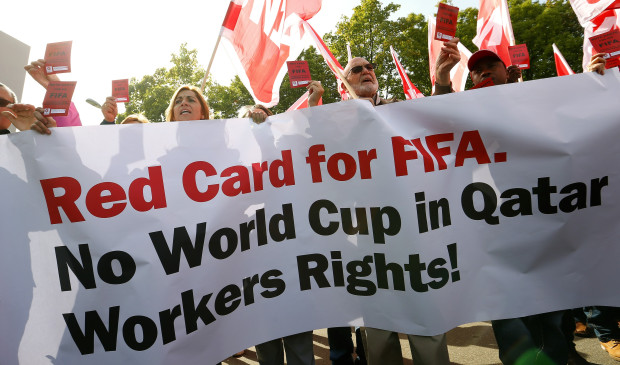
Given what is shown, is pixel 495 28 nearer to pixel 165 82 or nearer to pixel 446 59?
pixel 446 59

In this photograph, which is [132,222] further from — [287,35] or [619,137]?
[619,137]

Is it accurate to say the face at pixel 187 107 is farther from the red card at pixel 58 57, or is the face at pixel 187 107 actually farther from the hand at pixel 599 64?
the hand at pixel 599 64

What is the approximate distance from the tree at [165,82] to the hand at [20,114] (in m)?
23.7

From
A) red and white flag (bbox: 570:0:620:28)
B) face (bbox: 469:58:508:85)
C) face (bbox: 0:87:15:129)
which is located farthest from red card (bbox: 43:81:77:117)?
red and white flag (bbox: 570:0:620:28)

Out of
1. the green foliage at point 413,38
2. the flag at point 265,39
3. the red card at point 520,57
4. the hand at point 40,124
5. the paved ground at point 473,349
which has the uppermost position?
the green foliage at point 413,38

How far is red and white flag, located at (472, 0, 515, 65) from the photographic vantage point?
528cm

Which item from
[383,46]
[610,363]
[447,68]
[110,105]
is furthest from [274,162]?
[383,46]

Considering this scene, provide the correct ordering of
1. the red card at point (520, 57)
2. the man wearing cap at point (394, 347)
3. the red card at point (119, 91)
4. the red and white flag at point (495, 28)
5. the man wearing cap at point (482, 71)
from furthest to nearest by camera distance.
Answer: the red and white flag at point (495, 28) → the red card at point (520, 57) → the red card at point (119, 91) → the man wearing cap at point (482, 71) → the man wearing cap at point (394, 347)

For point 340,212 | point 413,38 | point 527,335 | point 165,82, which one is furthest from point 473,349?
point 165,82

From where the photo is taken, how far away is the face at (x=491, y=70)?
296cm

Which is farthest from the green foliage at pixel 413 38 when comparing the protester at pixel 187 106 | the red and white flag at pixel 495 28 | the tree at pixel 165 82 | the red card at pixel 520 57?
the protester at pixel 187 106

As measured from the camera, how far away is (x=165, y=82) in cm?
2877

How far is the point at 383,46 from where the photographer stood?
1819 centimetres

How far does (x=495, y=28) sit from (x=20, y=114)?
216 inches
